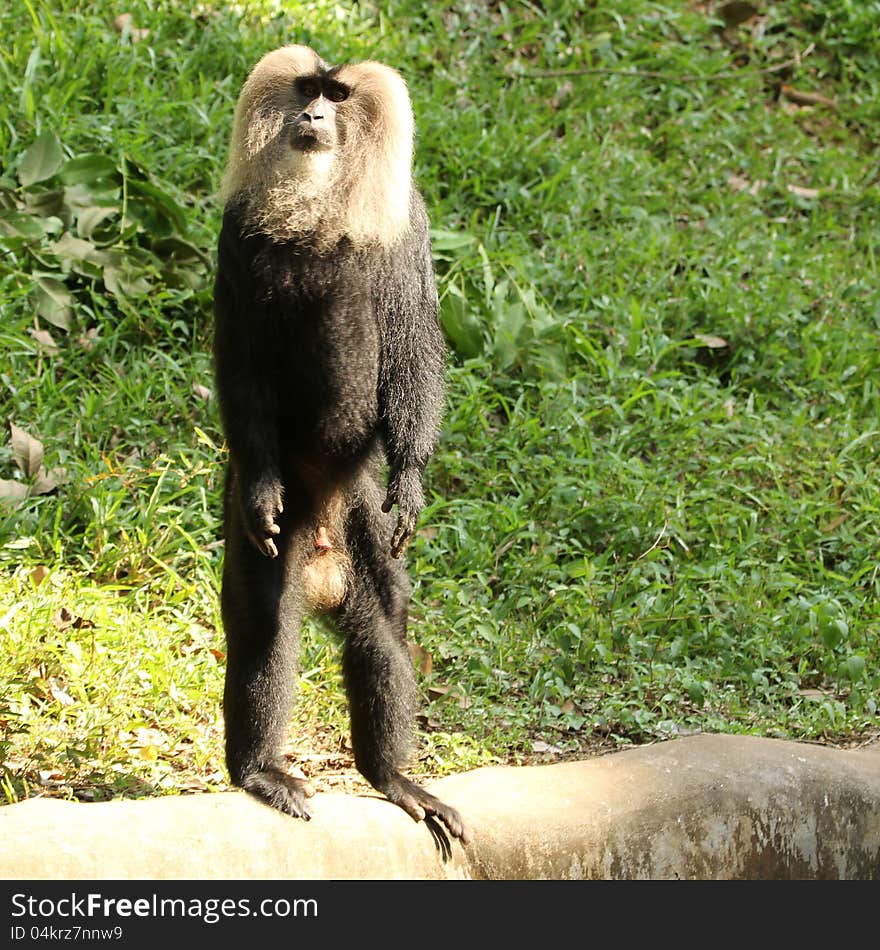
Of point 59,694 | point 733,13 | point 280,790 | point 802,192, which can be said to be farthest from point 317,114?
point 733,13

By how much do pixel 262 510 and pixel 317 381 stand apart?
37cm

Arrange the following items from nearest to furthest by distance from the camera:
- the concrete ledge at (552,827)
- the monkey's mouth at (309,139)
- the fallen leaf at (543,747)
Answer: the concrete ledge at (552,827) < the monkey's mouth at (309,139) < the fallen leaf at (543,747)

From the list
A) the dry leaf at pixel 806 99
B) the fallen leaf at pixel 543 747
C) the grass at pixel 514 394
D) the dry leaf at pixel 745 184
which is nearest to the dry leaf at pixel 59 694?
the grass at pixel 514 394

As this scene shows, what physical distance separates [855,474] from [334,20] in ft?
12.1

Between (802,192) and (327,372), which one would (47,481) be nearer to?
(327,372)

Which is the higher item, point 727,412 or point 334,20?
point 334,20

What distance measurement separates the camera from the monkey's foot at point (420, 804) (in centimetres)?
333

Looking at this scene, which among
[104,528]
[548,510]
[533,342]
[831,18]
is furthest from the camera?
[831,18]

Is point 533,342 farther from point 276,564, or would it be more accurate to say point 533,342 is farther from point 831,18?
point 831,18

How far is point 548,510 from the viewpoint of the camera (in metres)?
5.52

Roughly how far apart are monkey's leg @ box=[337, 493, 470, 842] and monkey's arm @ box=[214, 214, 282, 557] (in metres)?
0.32

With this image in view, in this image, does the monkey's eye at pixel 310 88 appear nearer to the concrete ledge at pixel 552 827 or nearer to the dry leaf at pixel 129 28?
the concrete ledge at pixel 552 827
